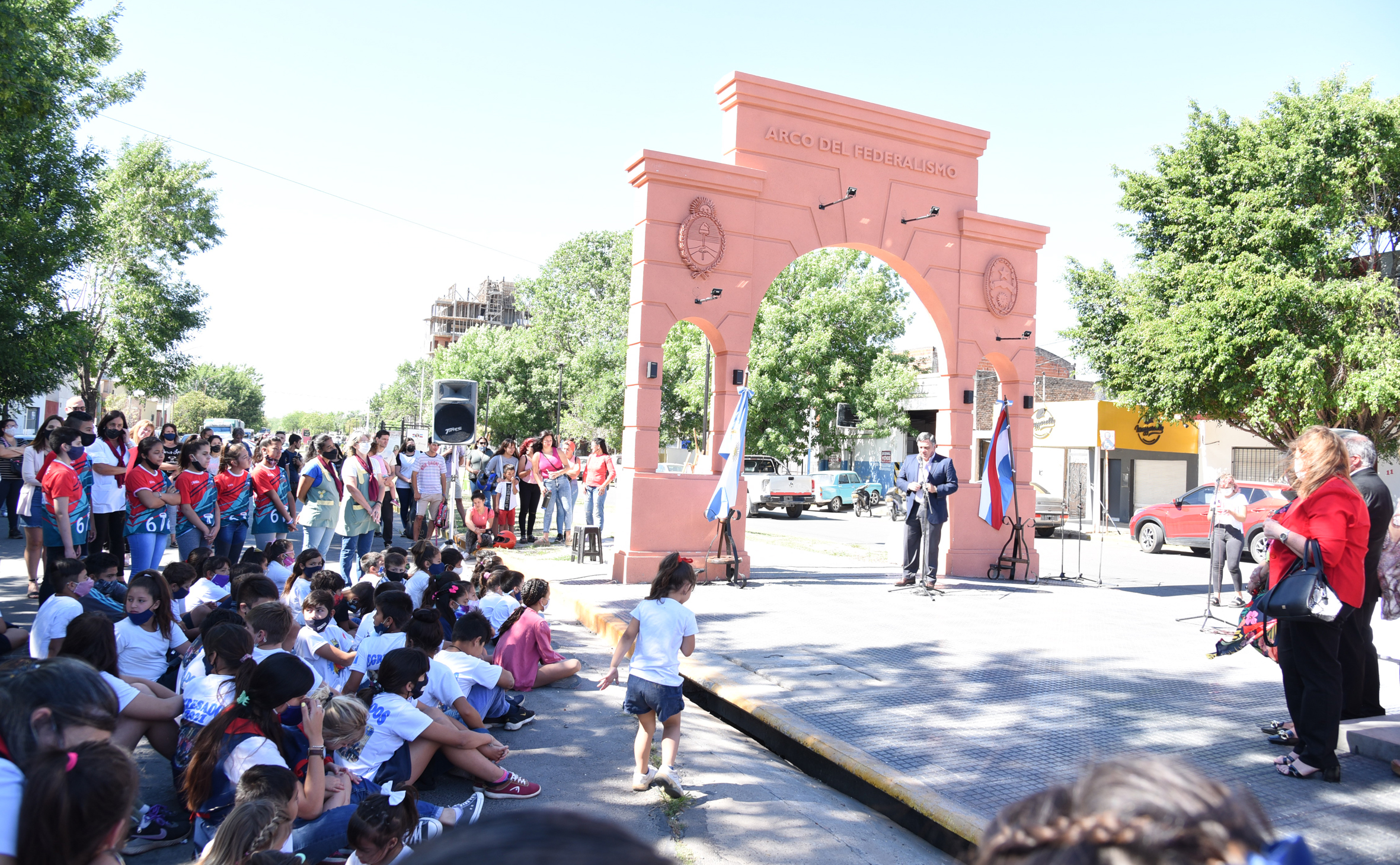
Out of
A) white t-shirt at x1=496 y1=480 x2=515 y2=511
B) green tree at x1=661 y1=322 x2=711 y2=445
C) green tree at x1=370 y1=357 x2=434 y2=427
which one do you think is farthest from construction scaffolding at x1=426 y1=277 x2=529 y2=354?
white t-shirt at x1=496 y1=480 x2=515 y2=511

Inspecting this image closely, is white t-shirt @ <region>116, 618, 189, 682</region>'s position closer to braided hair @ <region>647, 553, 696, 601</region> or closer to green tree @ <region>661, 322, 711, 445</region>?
braided hair @ <region>647, 553, 696, 601</region>

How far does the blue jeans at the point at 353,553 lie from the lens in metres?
10.2

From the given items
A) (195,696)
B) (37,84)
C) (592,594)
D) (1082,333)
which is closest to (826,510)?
(1082,333)

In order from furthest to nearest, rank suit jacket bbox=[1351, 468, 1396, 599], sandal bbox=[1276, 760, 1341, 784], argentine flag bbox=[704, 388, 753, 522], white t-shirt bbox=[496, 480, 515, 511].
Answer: white t-shirt bbox=[496, 480, 515, 511]
argentine flag bbox=[704, 388, 753, 522]
suit jacket bbox=[1351, 468, 1396, 599]
sandal bbox=[1276, 760, 1341, 784]

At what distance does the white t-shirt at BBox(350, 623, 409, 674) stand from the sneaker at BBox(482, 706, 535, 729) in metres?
0.74

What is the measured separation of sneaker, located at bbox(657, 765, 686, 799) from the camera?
4.45 m

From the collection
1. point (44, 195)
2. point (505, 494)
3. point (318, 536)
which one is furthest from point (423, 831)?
point (44, 195)

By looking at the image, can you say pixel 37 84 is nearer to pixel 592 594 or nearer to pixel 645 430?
pixel 645 430

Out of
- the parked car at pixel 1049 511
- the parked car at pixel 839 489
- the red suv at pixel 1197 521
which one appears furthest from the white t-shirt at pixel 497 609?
the parked car at pixel 839 489

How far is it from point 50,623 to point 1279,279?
23.6 m

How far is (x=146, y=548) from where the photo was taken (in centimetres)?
792

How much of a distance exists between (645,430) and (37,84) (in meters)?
9.96

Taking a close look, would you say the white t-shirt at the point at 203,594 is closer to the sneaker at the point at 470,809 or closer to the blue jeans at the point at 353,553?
the sneaker at the point at 470,809

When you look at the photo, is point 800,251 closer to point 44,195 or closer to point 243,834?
point 243,834
